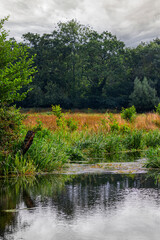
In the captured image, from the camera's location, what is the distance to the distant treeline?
6381 centimetres

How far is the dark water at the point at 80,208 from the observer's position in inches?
155

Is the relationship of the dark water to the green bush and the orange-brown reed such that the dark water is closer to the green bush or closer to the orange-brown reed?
the green bush

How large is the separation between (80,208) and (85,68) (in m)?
63.7

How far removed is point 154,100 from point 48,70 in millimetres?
20043

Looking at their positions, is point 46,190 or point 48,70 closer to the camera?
point 46,190

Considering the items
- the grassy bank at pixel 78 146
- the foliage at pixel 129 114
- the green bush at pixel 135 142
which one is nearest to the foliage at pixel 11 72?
the grassy bank at pixel 78 146

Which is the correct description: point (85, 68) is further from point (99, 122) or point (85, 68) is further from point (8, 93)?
point (8, 93)

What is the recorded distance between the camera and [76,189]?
6383mm

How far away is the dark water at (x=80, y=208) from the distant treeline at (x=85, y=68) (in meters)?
55.0

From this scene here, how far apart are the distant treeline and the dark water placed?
55.0 meters

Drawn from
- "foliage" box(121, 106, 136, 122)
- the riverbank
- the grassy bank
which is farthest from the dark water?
"foliage" box(121, 106, 136, 122)

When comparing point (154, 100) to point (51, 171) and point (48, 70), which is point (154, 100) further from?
point (51, 171)

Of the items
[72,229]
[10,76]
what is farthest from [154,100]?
[72,229]

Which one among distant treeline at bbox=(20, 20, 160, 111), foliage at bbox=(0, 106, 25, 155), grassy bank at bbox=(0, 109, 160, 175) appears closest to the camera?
foliage at bbox=(0, 106, 25, 155)
